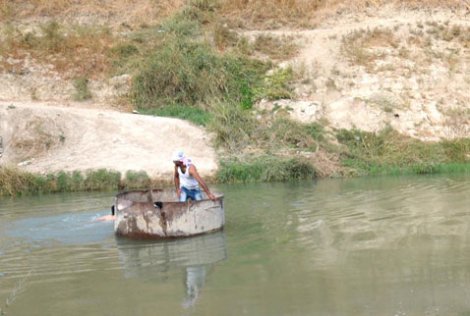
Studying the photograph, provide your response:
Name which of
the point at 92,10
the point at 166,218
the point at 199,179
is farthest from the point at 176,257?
the point at 92,10

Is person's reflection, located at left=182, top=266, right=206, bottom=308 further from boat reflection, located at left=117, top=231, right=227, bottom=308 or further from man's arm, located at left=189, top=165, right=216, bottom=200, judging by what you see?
man's arm, located at left=189, top=165, right=216, bottom=200

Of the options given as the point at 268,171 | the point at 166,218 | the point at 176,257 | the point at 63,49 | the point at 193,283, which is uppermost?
the point at 63,49

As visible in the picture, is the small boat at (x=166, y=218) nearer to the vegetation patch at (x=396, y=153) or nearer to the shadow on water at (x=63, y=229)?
the shadow on water at (x=63, y=229)

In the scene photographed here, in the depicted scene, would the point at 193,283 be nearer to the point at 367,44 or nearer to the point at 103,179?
the point at 103,179

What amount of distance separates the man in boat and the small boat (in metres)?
0.36

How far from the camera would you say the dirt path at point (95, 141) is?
65.5ft

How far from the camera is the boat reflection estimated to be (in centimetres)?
936

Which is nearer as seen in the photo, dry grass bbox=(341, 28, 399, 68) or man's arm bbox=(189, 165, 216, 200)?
man's arm bbox=(189, 165, 216, 200)

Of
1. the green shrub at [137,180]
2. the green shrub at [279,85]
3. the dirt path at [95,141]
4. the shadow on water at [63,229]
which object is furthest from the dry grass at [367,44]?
the shadow on water at [63,229]

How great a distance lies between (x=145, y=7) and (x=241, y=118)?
11179mm

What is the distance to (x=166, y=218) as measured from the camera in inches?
456

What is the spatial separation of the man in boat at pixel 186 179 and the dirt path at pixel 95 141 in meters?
6.96

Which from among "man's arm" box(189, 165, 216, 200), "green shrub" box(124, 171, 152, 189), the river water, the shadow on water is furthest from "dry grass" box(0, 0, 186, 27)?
"man's arm" box(189, 165, 216, 200)

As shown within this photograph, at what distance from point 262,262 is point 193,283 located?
51.7 inches
